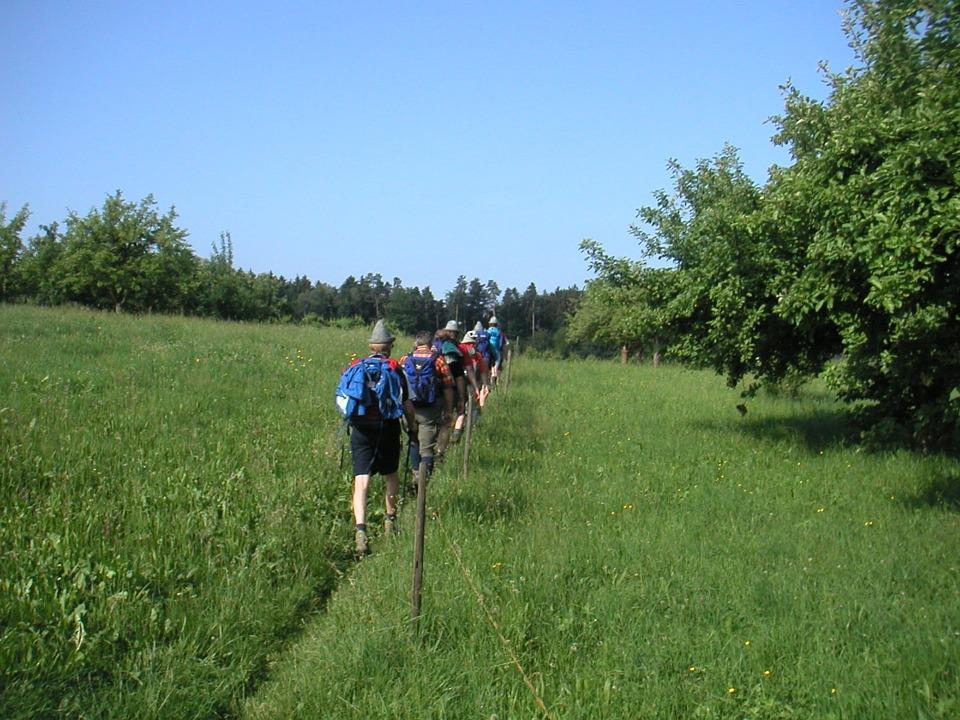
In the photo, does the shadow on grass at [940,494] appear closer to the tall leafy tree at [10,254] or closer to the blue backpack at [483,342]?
the blue backpack at [483,342]

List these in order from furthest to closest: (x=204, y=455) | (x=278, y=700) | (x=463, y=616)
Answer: (x=204, y=455)
(x=463, y=616)
(x=278, y=700)

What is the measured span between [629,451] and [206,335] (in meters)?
12.7

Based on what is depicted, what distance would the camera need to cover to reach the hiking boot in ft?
23.8

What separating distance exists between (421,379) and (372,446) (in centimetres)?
231

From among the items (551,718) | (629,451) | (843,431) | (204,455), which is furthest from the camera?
(843,431)

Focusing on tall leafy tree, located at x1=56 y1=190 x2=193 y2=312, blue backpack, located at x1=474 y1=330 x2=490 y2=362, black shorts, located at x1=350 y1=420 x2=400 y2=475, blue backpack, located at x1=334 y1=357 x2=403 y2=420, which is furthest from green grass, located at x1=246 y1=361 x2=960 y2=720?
tall leafy tree, located at x1=56 y1=190 x2=193 y2=312

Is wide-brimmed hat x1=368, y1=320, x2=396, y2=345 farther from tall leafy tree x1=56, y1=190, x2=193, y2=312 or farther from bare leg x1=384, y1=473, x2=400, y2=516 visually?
tall leafy tree x1=56, y1=190, x2=193, y2=312

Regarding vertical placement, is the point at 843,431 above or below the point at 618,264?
below

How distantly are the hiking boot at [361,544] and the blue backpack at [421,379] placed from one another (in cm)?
270

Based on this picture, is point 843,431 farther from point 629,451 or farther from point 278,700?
point 278,700

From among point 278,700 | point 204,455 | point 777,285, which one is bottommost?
point 278,700

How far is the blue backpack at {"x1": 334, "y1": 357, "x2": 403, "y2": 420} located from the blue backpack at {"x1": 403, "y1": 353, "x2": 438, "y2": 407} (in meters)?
2.26

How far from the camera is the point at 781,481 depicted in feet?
31.2

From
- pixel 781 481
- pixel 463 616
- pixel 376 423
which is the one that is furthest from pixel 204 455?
pixel 781 481
